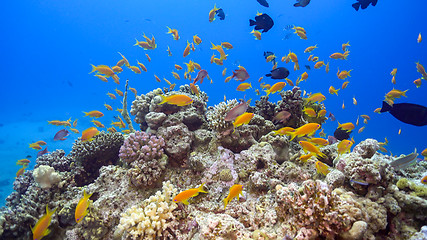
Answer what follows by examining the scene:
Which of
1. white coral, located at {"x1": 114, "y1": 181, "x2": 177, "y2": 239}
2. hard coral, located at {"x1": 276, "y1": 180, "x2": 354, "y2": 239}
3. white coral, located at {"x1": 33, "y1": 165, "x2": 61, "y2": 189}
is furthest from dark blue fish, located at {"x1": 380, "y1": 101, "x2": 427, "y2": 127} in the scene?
white coral, located at {"x1": 33, "y1": 165, "x2": 61, "y2": 189}

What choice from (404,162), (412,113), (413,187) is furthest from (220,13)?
(413,187)

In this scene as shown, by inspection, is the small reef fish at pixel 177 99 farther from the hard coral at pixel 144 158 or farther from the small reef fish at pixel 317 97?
the small reef fish at pixel 317 97

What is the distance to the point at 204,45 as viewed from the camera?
379 ft

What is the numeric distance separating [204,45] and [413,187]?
400 feet

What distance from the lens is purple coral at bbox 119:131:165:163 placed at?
14.1 ft

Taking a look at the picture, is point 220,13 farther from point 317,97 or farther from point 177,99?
point 177,99

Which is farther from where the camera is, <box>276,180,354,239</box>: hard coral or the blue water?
the blue water

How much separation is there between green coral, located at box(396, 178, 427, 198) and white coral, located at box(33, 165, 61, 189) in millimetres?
7128

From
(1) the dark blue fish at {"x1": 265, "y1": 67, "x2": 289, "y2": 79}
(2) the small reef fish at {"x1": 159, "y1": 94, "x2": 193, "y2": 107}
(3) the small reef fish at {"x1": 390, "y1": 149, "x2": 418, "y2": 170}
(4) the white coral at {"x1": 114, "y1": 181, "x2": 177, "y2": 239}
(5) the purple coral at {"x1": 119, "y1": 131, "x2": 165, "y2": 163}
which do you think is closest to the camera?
(4) the white coral at {"x1": 114, "y1": 181, "x2": 177, "y2": 239}

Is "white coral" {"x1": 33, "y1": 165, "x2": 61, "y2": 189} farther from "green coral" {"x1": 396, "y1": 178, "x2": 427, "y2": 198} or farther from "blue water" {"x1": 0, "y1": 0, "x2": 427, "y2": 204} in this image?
"blue water" {"x1": 0, "y1": 0, "x2": 427, "y2": 204}

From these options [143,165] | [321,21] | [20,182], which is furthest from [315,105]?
[321,21]

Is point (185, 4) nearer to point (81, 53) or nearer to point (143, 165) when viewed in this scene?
point (81, 53)

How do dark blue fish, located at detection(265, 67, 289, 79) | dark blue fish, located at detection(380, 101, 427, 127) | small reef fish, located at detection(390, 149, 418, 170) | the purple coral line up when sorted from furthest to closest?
dark blue fish, located at detection(265, 67, 289, 79) < the purple coral < small reef fish, located at detection(390, 149, 418, 170) < dark blue fish, located at detection(380, 101, 427, 127)

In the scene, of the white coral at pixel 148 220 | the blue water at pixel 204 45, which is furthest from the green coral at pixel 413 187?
the blue water at pixel 204 45
